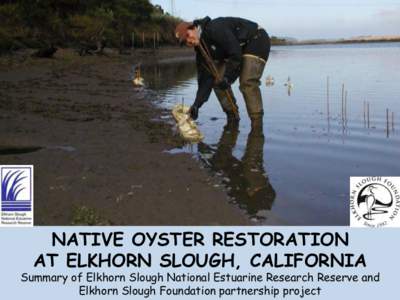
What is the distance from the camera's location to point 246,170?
7.16 m

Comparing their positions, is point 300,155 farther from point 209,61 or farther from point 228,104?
point 228,104

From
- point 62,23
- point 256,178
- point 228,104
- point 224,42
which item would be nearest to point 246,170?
point 256,178

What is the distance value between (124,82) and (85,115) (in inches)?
358

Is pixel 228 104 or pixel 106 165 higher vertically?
pixel 228 104

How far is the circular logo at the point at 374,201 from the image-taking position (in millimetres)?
4320

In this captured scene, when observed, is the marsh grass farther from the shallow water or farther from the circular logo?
the circular logo

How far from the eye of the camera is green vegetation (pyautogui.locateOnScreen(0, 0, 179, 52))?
92.1ft

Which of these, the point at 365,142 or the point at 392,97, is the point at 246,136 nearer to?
the point at 365,142

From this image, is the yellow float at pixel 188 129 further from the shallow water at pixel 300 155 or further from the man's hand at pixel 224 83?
the man's hand at pixel 224 83

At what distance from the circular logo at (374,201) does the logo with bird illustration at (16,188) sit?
2.71 metres

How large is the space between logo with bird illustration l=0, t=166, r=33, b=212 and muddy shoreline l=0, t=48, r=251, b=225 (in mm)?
407

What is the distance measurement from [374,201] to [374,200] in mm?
11

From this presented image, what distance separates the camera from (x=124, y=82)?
65.4 feet

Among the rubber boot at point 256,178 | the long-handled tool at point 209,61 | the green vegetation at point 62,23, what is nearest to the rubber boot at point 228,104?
the long-handled tool at point 209,61
